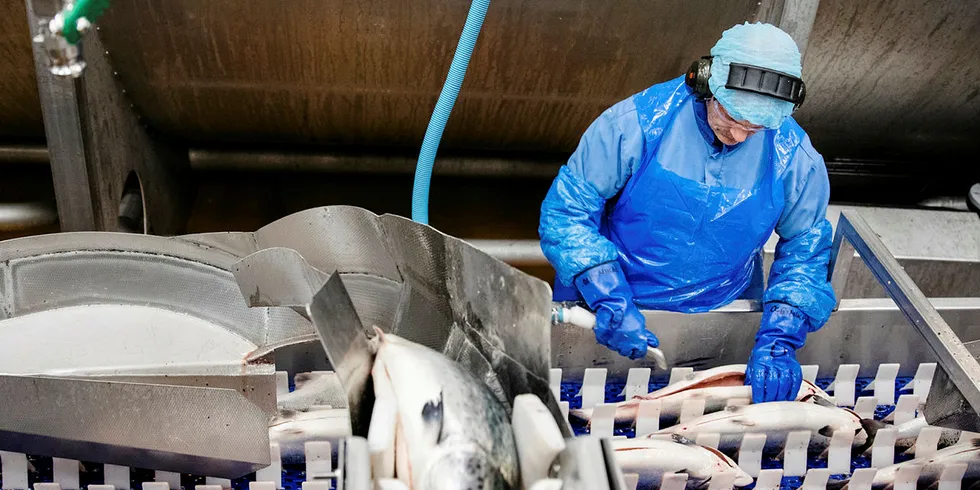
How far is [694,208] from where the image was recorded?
7.82 feet

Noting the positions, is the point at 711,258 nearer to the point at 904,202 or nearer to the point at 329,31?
the point at 329,31

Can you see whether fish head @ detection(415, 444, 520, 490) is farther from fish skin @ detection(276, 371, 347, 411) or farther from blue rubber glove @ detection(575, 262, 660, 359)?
blue rubber glove @ detection(575, 262, 660, 359)

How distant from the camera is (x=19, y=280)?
6.54ft

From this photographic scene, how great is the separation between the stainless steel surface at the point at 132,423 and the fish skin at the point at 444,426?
52 cm

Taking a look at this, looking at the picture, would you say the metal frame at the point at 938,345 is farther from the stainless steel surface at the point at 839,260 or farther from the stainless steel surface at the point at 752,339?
the stainless steel surface at the point at 752,339

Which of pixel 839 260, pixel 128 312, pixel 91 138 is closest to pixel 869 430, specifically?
pixel 839 260

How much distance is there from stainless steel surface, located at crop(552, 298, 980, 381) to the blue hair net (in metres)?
0.65

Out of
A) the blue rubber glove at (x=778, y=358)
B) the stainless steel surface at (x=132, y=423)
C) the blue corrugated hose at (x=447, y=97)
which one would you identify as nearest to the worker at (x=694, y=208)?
the blue rubber glove at (x=778, y=358)

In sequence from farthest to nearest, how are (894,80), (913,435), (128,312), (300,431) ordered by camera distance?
1. (894,80)
2. (913,435)
3. (128,312)
4. (300,431)

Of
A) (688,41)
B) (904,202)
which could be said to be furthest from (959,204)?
(688,41)

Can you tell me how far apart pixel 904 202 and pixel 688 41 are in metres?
1.99

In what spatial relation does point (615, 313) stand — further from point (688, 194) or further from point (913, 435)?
point (913, 435)

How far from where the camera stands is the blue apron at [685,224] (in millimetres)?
2346

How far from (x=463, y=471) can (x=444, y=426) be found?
94 millimetres
